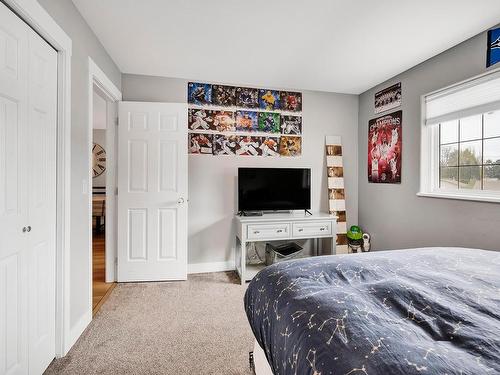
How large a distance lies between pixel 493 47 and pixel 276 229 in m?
2.52

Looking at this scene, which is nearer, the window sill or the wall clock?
the window sill

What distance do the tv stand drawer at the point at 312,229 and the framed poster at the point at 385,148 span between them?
961mm

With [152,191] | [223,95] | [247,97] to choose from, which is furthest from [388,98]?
[152,191]

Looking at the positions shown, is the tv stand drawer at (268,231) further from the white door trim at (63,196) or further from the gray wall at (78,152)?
the white door trim at (63,196)

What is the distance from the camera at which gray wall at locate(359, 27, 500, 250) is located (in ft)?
7.57

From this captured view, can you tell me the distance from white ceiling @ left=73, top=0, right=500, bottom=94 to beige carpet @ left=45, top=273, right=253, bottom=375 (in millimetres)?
2419

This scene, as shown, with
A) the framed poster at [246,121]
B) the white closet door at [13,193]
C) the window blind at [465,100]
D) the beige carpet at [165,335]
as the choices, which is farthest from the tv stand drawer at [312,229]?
the white closet door at [13,193]

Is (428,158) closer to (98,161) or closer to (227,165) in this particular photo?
(227,165)

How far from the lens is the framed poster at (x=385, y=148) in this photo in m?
3.20

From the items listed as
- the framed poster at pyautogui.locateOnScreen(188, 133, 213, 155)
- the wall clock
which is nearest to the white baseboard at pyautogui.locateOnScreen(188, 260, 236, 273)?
the framed poster at pyautogui.locateOnScreen(188, 133, 213, 155)

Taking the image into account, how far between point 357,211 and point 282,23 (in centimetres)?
278

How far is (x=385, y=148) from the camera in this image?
338 centimetres

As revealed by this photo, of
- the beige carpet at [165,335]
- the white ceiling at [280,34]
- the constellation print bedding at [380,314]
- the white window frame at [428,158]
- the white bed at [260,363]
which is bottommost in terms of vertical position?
the beige carpet at [165,335]

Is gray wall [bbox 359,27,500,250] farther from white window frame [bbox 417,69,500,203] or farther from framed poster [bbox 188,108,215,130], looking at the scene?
framed poster [bbox 188,108,215,130]
